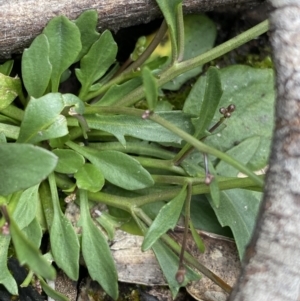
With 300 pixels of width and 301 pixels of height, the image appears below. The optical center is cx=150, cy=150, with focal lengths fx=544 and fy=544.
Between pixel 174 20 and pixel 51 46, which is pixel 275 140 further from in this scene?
pixel 51 46

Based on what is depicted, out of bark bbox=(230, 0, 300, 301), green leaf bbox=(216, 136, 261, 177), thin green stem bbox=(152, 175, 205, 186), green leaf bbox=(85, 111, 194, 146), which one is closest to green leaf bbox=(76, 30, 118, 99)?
green leaf bbox=(85, 111, 194, 146)

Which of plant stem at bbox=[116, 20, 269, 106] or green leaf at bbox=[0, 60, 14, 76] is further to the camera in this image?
green leaf at bbox=[0, 60, 14, 76]

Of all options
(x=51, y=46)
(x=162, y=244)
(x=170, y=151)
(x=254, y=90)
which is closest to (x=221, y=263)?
(x=162, y=244)

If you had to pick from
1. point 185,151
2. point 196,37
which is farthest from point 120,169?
point 196,37

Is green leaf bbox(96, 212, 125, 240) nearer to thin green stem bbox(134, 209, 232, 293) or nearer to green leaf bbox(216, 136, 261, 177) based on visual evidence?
thin green stem bbox(134, 209, 232, 293)

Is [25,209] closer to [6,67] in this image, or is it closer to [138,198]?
[138,198]

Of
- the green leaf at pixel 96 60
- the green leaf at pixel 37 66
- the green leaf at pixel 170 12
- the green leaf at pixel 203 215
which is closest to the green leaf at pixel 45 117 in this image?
the green leaf at pixel 37 66

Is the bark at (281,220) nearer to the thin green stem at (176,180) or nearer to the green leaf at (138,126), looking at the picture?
the thin green stem at (176,180)

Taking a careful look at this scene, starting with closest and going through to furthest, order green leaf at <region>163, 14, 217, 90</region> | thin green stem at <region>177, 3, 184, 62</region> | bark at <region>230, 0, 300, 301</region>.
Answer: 1. bark at <region>230, 0, 300, 301</region>
2. thin green stem at <region>177, 3, 184, 62</region>
3. green leaf at <region>163, 14, 217, 90</region>
